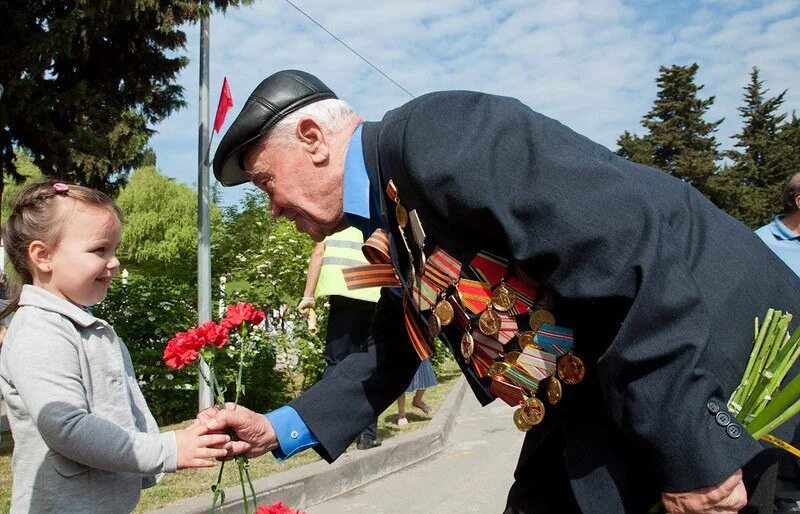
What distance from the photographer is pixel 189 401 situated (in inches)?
265

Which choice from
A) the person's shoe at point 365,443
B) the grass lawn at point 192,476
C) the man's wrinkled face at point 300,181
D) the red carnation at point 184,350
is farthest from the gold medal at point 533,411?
the person's shoe at point 365,443

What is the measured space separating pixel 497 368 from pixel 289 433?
0.79 m

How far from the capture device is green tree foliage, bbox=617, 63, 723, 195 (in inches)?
1674

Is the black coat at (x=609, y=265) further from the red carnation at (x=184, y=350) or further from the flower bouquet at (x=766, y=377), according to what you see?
the red carnation at (x=184, y=350)

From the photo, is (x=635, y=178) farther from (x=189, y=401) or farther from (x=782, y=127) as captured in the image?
(x=782, y=127)

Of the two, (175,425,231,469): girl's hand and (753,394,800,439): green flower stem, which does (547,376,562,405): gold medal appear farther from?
(175,425,231,469): girl's hand

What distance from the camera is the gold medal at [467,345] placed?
5.97 feet

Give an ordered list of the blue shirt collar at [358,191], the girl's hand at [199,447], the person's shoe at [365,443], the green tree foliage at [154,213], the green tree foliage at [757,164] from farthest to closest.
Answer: the green tree foliage at [757,164], the green tree foliage at [154,213], the person's shoe at [365,443], the girl's hand at [199,447], the blue shirt collar at [358,191]

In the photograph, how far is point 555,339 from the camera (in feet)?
5.61

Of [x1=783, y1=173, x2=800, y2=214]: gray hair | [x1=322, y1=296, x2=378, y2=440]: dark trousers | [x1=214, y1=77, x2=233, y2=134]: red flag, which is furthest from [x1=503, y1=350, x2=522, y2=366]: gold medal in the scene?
[x1=214, y1=77, x2=233, y2=134]: red flag

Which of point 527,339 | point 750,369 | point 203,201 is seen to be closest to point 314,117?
point 527,339

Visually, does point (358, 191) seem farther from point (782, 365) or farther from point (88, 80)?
point (88, 80)

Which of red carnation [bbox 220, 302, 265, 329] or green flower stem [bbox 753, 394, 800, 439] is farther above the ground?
red carnation [bbox 220, 302, 265, 329]

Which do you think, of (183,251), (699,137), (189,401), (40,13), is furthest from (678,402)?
(699,137)
